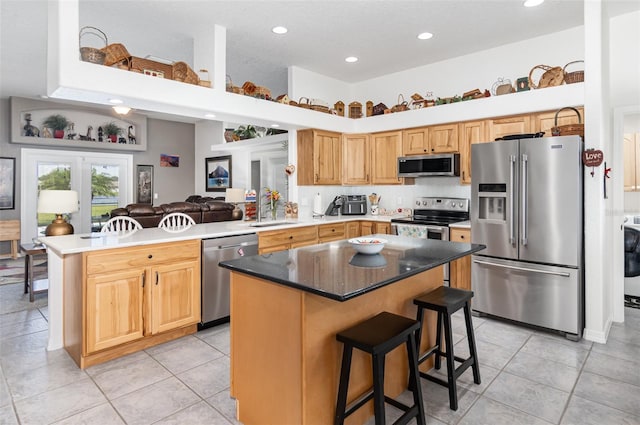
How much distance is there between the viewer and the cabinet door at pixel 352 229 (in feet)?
16.8

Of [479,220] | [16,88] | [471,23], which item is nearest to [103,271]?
[479,220]

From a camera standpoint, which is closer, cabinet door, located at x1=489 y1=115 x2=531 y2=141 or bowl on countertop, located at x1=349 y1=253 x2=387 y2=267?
bowl on countertop, located at x1=349 y1=253 x2=387 y2=267

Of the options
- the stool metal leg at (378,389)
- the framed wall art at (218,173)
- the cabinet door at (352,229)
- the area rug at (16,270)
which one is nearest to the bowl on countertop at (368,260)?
the stool metal leg at (378,389)

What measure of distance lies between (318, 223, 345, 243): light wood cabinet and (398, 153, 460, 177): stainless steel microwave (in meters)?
1.10

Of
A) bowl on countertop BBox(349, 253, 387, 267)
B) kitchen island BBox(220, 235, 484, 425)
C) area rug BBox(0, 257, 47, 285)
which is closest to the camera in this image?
kitchen island BBox(220, 235, 484, 425)

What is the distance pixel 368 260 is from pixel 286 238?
2.15 m

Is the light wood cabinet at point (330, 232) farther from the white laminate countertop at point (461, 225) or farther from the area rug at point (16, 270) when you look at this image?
the area rug at point (16, 270)

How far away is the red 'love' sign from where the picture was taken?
310 centimetres

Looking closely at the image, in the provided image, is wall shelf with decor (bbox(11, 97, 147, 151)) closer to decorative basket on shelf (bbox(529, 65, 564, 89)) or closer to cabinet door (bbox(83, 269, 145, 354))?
cabinet door (bbox(83, 269, 145, 354))

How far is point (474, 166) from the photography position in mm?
3812

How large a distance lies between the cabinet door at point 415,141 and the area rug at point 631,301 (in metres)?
2.83

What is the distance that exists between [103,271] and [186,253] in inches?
26.4

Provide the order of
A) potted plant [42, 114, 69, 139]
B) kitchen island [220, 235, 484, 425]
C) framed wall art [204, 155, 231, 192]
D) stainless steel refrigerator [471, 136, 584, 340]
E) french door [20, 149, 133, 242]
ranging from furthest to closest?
framed wall art [204, 155, 231, 192] < potted plant [42, 114, 69, 139] < french door [20, 149, 133, 242] < stainless steel refrigerator [471, 136, 584, 340] < kitchen island [220, 235, 484, 425]

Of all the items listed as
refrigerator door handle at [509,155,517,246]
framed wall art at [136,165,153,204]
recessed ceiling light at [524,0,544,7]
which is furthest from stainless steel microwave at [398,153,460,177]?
framed wall art at [136,165,153,204]
